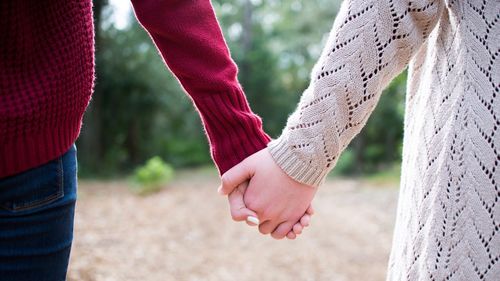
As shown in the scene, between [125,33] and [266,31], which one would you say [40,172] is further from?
[266,31]

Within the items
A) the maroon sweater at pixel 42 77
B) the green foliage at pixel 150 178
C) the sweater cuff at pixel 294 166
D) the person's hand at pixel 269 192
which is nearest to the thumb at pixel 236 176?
the person's hand at pixel 269 192

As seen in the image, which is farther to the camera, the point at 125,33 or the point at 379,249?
the point at 125,33

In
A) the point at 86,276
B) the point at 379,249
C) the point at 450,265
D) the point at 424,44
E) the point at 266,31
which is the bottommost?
the point at 266,31

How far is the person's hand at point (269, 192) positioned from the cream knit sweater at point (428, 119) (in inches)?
1.7

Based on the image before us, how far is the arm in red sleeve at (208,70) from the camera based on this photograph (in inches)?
57.7

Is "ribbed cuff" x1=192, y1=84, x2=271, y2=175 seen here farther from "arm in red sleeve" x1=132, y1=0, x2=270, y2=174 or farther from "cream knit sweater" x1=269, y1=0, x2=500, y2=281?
"cream knit sweater" x1=269, y1=0, x2=500, y2=281

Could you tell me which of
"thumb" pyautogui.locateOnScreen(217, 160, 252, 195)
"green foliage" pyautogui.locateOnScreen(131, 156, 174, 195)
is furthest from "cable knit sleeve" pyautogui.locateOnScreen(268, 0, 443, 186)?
"green foliage" pyautogui.locateOnScreen(131, 156, 174, 195)

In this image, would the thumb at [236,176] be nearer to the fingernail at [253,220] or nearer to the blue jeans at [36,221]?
the fingernail at [253,220]

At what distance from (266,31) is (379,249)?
50.8 feet

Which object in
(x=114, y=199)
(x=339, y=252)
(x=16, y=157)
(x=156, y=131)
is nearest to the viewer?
(x=16, y=157)

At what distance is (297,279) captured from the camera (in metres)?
5.25

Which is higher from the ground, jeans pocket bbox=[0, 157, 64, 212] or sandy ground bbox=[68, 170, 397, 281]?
jeans pocket bbox=[0, 157, 64, 212]

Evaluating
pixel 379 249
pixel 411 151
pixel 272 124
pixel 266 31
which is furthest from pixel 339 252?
pixel 266 31

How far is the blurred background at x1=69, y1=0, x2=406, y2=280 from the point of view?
5.66 metres
